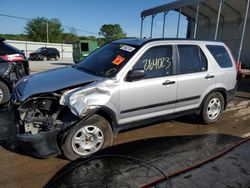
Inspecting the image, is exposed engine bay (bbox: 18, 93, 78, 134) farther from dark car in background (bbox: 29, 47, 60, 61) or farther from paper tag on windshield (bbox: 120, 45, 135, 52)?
dark car in background (bbox: 29, 47, 60, 61)

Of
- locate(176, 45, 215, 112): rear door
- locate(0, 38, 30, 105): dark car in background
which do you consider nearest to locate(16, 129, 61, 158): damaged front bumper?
locate(176, 45, 215, 112): rear door

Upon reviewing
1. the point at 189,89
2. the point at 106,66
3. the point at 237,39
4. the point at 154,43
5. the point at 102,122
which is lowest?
the point at 102,122

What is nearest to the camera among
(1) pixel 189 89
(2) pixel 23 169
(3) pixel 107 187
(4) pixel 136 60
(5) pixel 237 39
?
(3) pixel 107 187

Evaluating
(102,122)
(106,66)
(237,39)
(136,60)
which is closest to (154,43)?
(136,60)

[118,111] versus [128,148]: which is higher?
[118,111]

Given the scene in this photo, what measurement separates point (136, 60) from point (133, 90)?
1.60 ft

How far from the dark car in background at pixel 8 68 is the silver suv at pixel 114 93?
98.5 inches

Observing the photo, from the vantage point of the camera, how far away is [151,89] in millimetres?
4168

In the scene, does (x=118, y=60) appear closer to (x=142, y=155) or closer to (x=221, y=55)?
(x=142, y=155)

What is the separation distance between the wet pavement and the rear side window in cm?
127

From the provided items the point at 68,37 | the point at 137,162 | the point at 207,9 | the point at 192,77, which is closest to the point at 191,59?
the point at 192,77

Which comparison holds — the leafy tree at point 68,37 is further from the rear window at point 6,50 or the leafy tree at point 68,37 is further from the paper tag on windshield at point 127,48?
the paper tag on windshield at point 127,48

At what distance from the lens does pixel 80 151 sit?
3680mm

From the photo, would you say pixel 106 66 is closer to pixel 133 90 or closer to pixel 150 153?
pixel 133 90
